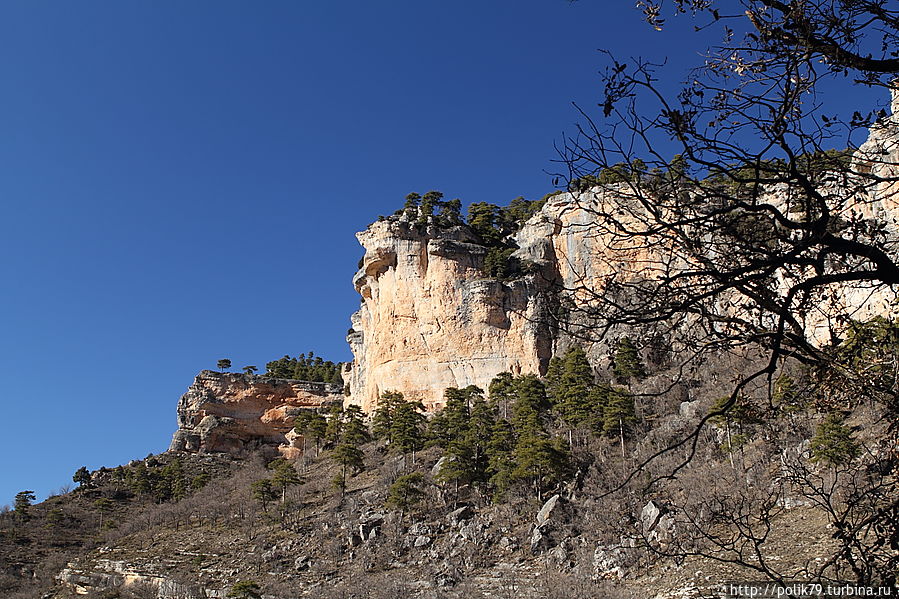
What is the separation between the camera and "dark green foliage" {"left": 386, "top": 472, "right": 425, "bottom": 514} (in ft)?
93.4

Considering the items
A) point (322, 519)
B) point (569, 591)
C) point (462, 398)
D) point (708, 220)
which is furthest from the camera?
point (462, 398)

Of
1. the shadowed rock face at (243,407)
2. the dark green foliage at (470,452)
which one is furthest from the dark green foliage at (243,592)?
the shadowed rock face at (243,407)

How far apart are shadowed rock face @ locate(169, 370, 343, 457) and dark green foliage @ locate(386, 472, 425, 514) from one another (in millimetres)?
26328

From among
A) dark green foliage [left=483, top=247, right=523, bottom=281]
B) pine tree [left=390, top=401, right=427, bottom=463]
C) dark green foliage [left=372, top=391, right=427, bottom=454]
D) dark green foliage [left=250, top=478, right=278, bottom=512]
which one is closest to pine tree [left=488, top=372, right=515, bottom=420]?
dark green foliage [left=372, top=391, right=427, bottom=454]

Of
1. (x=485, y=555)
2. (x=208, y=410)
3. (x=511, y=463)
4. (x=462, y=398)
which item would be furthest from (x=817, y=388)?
(x=208, y=410)

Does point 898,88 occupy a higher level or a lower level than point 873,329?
higher

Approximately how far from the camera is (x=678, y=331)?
11.9 feet

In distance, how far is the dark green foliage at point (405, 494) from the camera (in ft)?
93.4

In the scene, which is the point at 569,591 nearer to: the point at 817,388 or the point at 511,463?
the point at 511,463

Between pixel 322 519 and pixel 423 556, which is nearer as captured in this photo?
pixel 423 556

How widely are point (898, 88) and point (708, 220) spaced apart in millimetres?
1297

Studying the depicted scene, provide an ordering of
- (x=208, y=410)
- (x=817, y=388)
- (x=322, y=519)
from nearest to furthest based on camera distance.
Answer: (x=817, y=388), (x=322, y=519), (x=208, y=410)

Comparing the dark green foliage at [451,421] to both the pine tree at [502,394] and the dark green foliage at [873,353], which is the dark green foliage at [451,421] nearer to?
the pine tree at [502,394]

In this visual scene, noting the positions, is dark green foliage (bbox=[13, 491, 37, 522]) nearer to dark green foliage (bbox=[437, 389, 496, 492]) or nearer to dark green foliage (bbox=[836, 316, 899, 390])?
dark green foliage (bbox=[437, 389, 496, 492])
